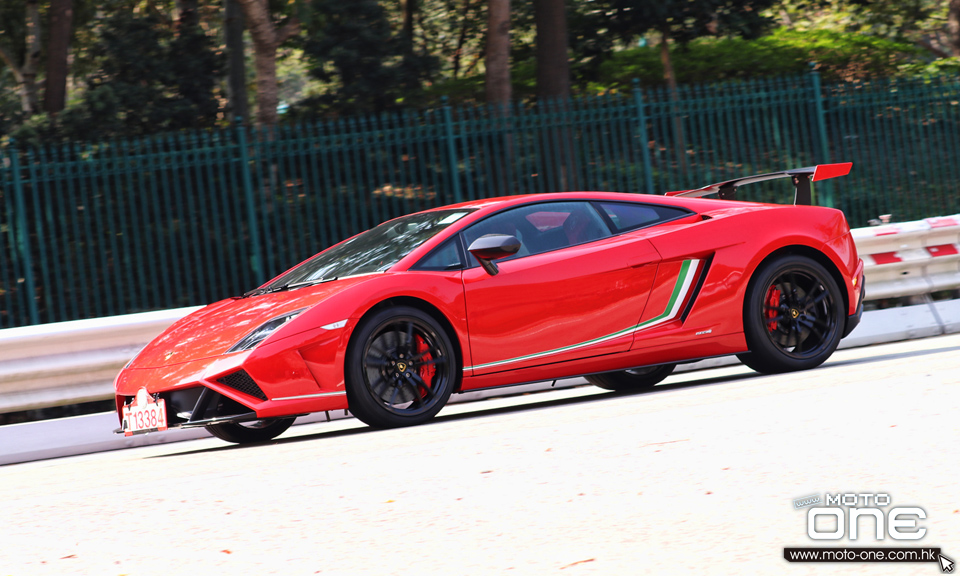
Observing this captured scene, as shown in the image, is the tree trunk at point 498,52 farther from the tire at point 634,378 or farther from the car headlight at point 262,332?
the car headlight at point 262,332

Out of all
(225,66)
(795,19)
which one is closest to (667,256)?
(225,66)

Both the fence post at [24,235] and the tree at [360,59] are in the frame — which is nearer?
the fence post at [24,235]

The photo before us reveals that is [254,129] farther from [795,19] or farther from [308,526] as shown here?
[795,19]

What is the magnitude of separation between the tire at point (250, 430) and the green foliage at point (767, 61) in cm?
1692

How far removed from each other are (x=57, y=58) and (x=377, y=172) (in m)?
8.30

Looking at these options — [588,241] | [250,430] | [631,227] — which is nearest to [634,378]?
[631,227]

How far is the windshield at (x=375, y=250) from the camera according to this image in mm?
6750

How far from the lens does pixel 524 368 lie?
6664 mm

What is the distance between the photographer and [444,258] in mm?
6680

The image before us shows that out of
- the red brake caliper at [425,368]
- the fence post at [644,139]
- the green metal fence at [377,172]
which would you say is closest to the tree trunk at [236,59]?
the green metal fence at [377,172]

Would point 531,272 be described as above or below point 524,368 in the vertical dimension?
above

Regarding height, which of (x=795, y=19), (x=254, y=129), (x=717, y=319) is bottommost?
(x=717, y=319)

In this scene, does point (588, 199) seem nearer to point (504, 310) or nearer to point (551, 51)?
point (504, 310)

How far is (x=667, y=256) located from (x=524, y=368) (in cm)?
124
